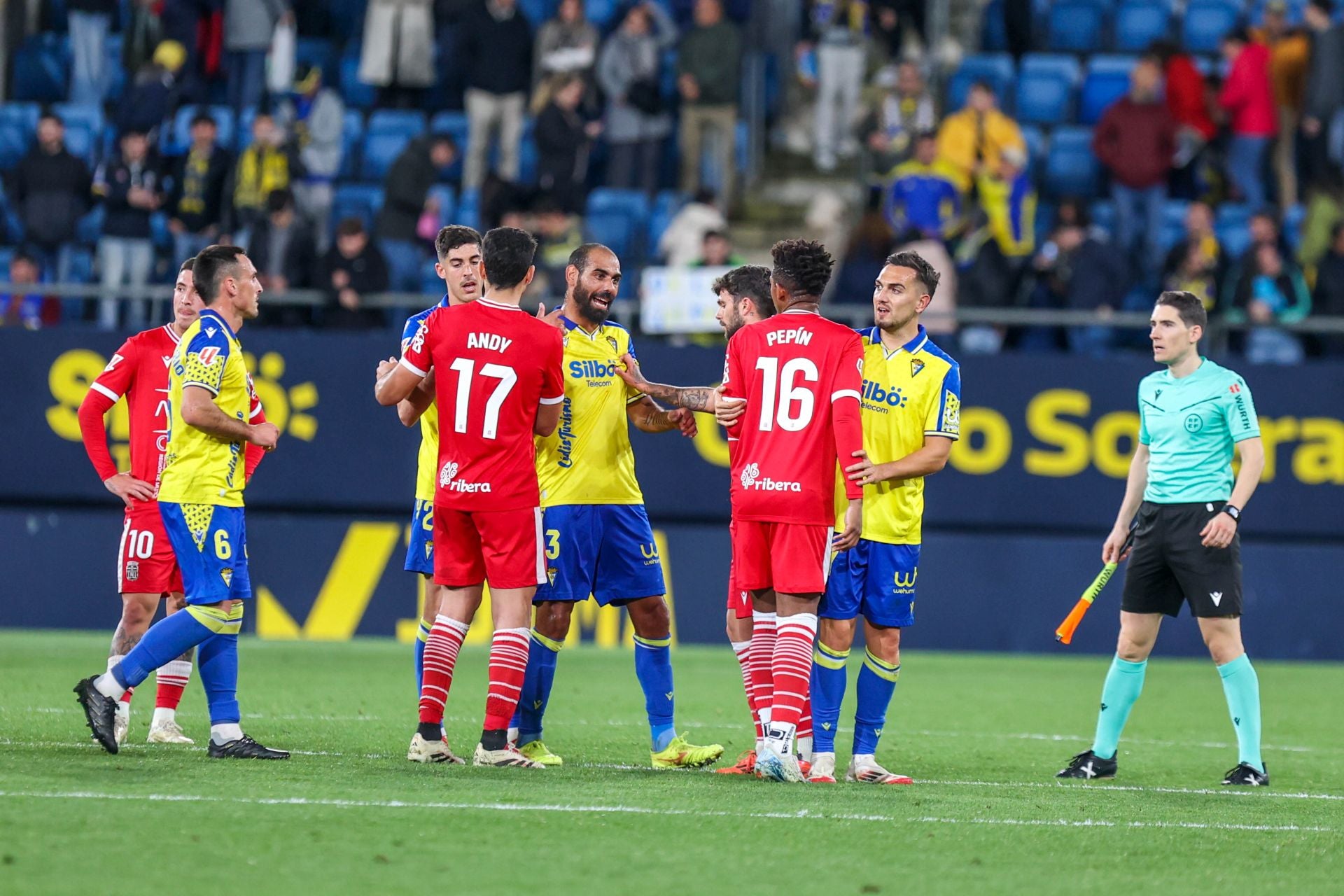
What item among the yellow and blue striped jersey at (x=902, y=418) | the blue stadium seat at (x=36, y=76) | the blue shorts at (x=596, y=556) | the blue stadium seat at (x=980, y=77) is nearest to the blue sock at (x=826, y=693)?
the yellow and blue striped jersey at (x=902, y=418)

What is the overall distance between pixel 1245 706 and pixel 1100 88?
39.8 feet

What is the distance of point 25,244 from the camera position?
1658 centimetres

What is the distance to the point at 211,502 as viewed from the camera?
24.2 feet

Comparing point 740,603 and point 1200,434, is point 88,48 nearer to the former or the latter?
point 740,603

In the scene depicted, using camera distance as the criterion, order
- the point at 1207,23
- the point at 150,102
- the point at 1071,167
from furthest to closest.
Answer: the point at 1207,23
the point at 1071,167
the point at 150,102

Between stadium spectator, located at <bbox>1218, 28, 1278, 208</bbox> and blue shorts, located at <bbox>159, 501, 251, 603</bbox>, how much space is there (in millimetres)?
12997

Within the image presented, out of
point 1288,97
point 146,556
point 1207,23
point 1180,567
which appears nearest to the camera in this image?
point 1180,567

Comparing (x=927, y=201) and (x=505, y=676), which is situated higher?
(x=927, y=201)

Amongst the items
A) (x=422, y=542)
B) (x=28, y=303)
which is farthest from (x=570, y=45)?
(x=422, y=542)

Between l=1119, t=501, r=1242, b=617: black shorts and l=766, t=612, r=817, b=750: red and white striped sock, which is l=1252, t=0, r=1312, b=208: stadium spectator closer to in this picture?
l=1119, t=501, r=1242, b=617: black shorts

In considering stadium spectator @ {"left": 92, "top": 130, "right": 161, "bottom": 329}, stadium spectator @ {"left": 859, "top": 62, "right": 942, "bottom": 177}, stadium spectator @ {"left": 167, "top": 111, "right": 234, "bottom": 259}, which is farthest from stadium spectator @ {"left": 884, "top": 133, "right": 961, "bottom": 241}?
stadium spectator @ {"left": 92, "top": 130, "right": 161, "bottom": 329}

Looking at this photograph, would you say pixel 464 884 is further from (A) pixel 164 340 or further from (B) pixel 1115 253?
(B) pixel 1115 253

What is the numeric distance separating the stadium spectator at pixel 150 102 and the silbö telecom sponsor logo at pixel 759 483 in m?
11.1

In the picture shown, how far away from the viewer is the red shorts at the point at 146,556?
8438mm
